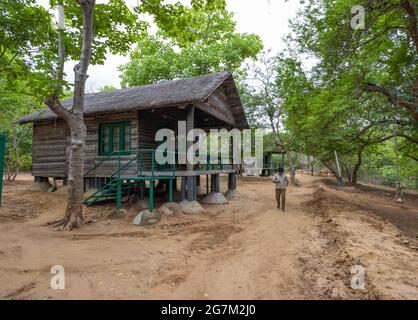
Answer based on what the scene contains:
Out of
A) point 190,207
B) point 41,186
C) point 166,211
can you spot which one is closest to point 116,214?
point 166,211

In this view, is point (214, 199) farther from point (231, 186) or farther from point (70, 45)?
point (70, 45)

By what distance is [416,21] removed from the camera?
8.61 m

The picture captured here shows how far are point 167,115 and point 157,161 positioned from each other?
2.52 meters

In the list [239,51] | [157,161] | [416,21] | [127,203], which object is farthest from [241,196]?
[239,51]

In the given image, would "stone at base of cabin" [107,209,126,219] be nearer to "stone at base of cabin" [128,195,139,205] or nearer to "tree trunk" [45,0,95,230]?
"tree trunk" [45,0,95,230]

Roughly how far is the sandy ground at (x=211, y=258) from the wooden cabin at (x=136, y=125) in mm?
3201

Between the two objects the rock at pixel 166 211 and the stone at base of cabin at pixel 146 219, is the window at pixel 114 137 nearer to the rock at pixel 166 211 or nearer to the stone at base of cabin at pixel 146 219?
the rock at pixel 166 211

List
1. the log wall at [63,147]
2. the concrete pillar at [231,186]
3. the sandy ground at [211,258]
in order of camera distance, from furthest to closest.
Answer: the concrete pillar at [231,186] → the log wall at [63,147] → the sandy ground at [211,258]

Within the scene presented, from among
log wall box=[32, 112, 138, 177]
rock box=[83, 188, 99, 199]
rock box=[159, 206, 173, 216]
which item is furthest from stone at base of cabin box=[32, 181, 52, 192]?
rock box=[159, 206, 173, 216]

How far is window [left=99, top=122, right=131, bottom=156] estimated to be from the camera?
12.8 metres

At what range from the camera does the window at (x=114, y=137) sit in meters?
12.8

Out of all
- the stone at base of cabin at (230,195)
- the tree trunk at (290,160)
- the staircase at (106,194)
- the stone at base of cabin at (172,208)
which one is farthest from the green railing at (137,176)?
the tree trunk at (290,160)

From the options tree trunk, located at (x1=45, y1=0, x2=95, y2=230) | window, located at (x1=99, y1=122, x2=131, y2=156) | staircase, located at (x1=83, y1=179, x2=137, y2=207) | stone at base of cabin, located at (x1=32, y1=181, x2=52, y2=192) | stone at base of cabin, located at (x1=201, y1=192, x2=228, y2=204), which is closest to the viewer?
tree trunk, located at (x1=45, y1=0, x2=95, y2=230)
